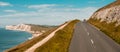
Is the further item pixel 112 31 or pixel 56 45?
pixel 112 31

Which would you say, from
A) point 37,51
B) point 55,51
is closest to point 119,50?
point 55,51

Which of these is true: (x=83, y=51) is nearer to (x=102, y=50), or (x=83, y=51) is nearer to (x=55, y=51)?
(x=102, y=50)

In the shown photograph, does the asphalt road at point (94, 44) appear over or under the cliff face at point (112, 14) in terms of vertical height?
under

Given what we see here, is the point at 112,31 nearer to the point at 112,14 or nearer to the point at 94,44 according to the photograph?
the point at 112,14

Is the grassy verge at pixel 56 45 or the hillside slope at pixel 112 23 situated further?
the hillside slope at pixel 112 23

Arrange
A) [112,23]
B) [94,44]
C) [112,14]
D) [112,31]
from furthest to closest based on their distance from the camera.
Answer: [112,14] < [112,23] < [112,31] < [94,44]

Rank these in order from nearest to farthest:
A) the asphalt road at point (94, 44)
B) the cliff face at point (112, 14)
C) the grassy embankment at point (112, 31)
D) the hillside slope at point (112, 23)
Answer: the asphalt road at point (94, 44) → the grassy embankment at point (112, 31) → the hillside slope at point (112, 23) → the cliff face at point (112, 14)

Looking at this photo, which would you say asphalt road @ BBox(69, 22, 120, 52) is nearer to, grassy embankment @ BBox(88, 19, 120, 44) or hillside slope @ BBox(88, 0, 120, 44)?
grassy embankment @ BBox(88, 19, 120, 44)

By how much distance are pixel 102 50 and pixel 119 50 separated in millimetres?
1674

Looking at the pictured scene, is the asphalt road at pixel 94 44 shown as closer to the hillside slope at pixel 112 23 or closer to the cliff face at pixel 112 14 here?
the hillside slope at pixel 112 23

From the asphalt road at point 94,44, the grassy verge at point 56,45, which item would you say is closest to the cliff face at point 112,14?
the asphalt road at point 94,44

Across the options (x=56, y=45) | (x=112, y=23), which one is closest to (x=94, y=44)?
(x=56, y=45)

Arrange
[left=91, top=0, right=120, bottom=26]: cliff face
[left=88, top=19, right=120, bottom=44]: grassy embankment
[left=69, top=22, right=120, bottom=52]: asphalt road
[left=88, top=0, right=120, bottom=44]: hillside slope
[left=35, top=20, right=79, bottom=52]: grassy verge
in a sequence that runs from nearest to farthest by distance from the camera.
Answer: [left=69, top=22, right=120, bottom=52]: asphalt road
[left=35, top=20, right=79, bottom=52]: grassy verge
[left=88, top=19, right=120, bottom=44]: grassy embankment
[left=88, top=0, right=120, bottom=44]: hillside slope
[left=91, top=0, right=120, bottom=26]: cliff face

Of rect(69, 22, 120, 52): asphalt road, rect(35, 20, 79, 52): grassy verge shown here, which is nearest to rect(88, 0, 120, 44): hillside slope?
rect(69, 22, 120, 52): asphalt road
